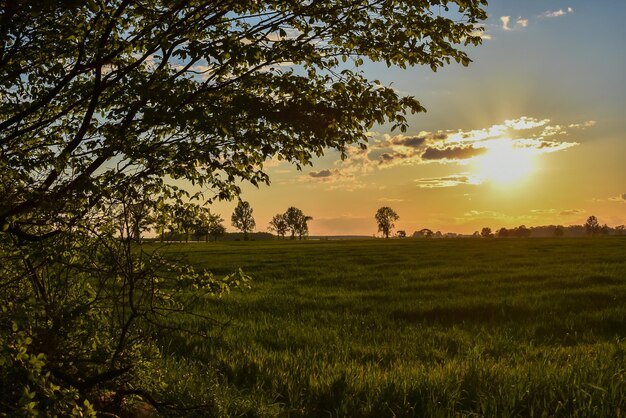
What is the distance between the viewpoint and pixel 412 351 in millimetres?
9820

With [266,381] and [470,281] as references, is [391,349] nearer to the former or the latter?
[266,381]

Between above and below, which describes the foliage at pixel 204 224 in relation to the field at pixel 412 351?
above

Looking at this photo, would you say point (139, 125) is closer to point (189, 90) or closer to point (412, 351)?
point (189, 90)

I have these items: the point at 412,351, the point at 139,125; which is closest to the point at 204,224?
the point at 139,125

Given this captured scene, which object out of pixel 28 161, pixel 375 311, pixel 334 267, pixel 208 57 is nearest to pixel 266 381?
pixel 28 161

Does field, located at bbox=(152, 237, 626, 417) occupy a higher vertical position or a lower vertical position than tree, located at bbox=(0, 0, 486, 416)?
lower

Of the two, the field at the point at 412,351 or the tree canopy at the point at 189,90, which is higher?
the tree canopy at the point at 189,90

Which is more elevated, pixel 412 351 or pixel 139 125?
pixel 139 125

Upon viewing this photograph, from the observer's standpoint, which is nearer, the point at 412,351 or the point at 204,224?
the point at 204,224

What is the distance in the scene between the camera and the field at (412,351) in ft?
20.3

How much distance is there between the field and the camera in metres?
6.18

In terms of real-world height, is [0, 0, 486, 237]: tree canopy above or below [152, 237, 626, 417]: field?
above

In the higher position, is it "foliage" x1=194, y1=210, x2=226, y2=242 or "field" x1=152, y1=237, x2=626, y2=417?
"foliage" x1=194, y1=210, x2=226, y2=242

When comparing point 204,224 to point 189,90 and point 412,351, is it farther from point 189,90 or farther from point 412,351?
point 412,351
